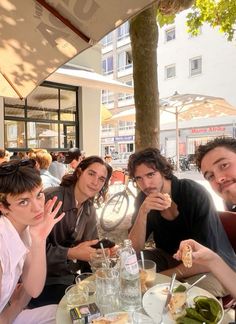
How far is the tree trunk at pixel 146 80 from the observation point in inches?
168

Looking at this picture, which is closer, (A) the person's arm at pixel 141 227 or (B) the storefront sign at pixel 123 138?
(A) the person's arm at pixel 141 227

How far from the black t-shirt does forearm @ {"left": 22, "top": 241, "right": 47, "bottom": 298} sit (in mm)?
1161

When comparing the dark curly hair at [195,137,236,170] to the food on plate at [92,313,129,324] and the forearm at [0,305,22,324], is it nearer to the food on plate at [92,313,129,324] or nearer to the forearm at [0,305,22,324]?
the food on plate at [92,313,129,324]

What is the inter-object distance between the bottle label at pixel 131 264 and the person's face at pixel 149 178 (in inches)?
44.1

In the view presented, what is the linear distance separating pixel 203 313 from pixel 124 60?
3581 cm

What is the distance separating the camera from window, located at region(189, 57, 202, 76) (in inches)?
1003

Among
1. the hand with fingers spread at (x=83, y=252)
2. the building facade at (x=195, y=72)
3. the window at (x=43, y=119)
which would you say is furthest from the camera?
the building facade at (x=195, y=72)

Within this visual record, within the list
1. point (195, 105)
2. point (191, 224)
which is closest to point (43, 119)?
point (195, 105)

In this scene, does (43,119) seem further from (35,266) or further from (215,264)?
(215,264)

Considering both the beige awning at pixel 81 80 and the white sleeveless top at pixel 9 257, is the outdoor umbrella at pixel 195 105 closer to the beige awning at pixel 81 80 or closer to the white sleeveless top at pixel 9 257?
the beige awning at pixel 81 80

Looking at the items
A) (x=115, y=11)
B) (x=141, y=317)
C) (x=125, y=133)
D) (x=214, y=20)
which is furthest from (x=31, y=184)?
(x=125, y=133)

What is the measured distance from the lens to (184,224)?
261cm

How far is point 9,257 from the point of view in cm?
165

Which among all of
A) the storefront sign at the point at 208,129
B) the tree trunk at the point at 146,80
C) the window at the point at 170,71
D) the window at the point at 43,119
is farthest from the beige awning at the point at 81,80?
the window at the point at 170,71
